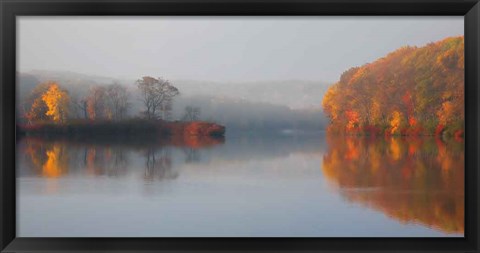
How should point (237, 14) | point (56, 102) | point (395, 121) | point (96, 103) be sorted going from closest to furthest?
point (237, 14)
point (56, 102)
point (96, 103)
point (395, 121)

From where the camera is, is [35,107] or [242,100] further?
[242,100]

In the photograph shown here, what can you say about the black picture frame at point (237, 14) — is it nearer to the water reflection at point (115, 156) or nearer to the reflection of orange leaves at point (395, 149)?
the water reflection at point (115, 156)

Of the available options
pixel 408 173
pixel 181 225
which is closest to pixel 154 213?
pixel 181 225

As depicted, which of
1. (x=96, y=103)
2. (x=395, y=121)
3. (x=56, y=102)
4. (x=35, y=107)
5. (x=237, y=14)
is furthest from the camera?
(x=395, y=121)

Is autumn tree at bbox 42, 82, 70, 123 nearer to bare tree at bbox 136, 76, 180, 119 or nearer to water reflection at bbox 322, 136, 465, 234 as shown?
bare tree at bbox 136, 76, 180, 119

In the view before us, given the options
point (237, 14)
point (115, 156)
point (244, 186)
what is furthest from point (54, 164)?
point (237, 14)

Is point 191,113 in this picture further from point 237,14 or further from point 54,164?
point 237,14

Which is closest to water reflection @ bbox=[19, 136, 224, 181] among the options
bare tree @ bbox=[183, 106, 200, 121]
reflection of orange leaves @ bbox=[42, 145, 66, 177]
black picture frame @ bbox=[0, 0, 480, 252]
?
reflection of orange leaves @ bbox=[42, 145, 66, 177]

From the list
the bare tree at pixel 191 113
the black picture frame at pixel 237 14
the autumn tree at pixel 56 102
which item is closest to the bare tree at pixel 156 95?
the bare tree at pixel 191 113
